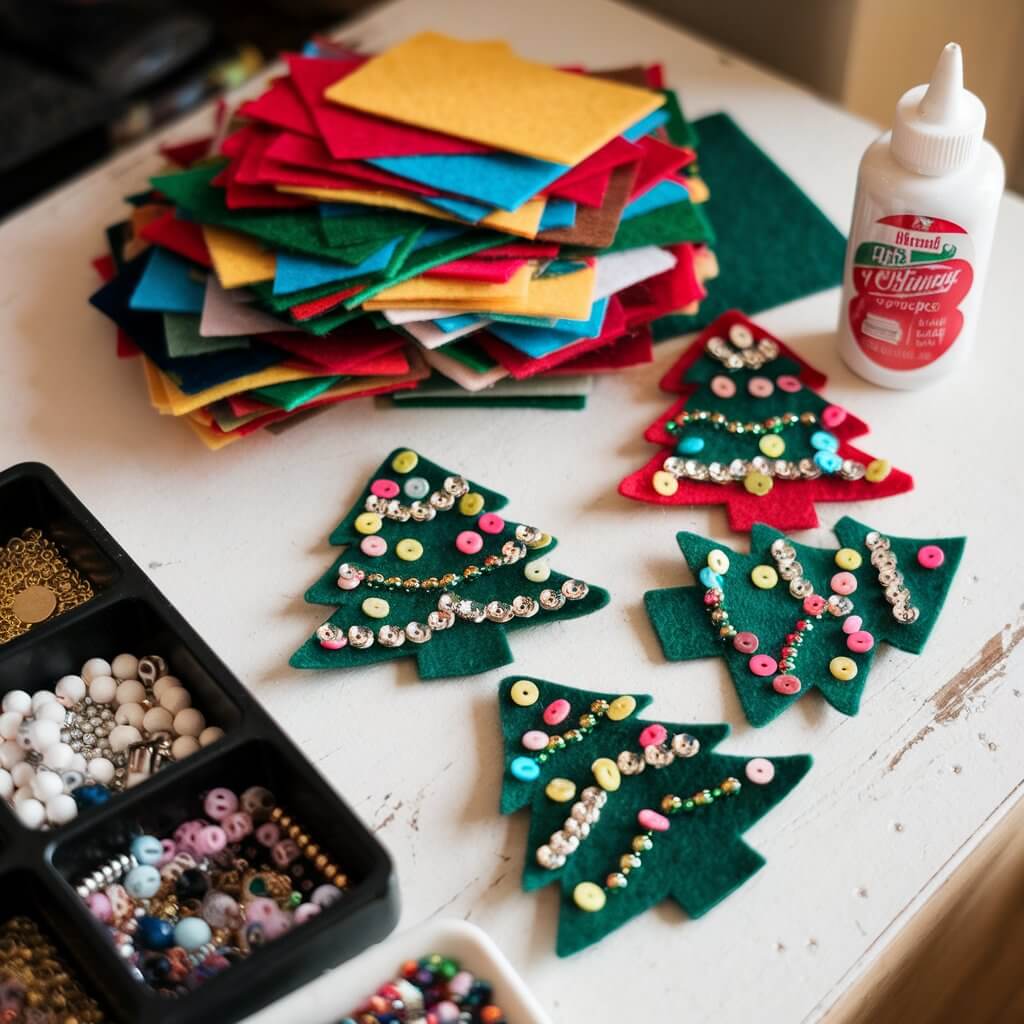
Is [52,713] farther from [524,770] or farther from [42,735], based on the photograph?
[524,770]

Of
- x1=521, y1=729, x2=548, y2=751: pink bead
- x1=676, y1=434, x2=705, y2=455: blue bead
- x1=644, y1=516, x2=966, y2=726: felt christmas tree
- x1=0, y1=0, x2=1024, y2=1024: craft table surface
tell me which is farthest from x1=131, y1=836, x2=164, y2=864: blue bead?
x1=676, y1=434, x2=705, y2=455: blue bead

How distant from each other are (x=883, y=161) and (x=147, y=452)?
517 mm

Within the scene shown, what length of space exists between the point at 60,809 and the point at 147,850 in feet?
0.17

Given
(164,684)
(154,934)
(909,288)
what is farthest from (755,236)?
(154,934)

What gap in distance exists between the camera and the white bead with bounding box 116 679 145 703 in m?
0.77

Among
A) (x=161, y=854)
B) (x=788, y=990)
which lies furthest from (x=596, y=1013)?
(x=161, y=854)

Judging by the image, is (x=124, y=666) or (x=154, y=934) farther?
(x=124, y=666)

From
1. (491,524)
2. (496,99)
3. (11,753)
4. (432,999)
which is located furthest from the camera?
(496,99)

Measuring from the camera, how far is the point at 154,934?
0.68 meters

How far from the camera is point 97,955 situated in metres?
0.63

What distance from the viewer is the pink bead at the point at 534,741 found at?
29.4 inches

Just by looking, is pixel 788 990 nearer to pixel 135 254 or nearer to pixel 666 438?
pixel 666 438

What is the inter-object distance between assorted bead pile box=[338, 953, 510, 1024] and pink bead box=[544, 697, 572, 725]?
0.50 ft

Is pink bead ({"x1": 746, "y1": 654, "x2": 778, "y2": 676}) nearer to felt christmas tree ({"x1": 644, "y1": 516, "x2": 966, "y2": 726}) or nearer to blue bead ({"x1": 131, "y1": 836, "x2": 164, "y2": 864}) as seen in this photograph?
felt christmas tree ({"x1": 644, "y1": 516, "x2": 966, "y2": 726})
